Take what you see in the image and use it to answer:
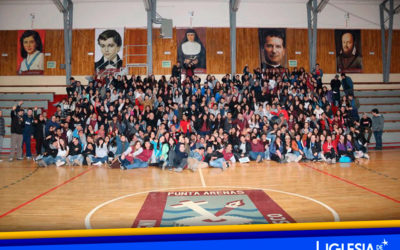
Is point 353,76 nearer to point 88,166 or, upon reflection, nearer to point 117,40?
point 117,40

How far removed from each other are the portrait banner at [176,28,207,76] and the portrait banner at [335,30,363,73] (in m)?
8.56

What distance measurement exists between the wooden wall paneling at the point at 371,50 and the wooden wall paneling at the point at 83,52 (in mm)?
17072

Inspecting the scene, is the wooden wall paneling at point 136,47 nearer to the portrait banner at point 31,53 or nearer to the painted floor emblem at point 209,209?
the portrait banner at point 31,53

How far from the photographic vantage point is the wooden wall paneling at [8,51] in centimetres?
1672

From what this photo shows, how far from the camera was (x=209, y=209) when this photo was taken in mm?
4281

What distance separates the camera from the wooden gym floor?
4.01 meters

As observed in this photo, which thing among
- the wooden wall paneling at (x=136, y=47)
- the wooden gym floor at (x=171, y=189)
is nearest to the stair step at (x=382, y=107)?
the wooden gym floor at (x=171, y=189)

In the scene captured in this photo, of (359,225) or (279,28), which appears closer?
(359,225)

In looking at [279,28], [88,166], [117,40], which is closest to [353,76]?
[279,28]

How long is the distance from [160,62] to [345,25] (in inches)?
474

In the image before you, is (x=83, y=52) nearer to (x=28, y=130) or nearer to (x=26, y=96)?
(x=26, y=96)

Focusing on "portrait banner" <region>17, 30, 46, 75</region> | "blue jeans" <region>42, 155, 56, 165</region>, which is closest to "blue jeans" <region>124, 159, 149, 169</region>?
"blue jeans" <region>42, 155, 56, 165</region>

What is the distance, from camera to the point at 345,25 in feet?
57.5

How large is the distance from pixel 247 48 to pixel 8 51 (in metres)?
14.7
